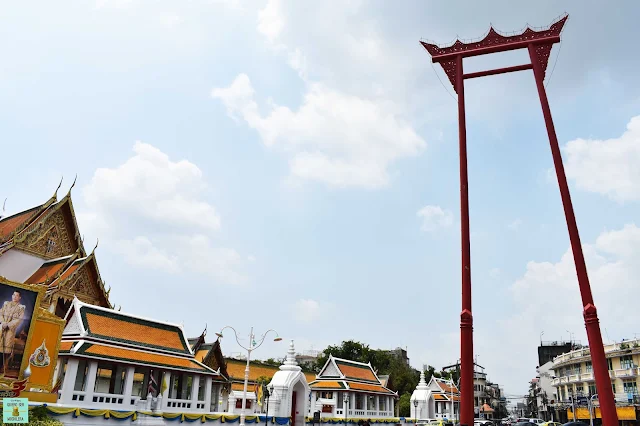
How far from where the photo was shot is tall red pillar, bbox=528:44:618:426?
664 inches

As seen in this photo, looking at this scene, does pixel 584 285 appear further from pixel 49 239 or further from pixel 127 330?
pixel 49 239

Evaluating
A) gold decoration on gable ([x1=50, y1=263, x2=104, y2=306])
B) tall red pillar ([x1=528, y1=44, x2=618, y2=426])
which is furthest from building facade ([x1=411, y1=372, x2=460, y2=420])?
gold decoration on gable ([x1=50, y1=263, x2=104, y2=306])

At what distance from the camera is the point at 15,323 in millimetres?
15820

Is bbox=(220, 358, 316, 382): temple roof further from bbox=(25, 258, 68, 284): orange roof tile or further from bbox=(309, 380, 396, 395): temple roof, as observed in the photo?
bbox=(25, 258, 68, 284): orange roof tile

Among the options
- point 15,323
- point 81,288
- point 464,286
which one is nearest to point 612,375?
point 464,286

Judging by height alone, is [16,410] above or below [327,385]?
below

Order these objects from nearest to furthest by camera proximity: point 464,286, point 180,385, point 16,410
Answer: point 16,410, point 464,286, point 180,385

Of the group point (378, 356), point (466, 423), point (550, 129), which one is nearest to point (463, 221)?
point (550, 129)

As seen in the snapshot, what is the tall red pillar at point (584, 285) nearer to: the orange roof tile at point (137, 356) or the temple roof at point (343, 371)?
the orange roof tile at point (137, 356)

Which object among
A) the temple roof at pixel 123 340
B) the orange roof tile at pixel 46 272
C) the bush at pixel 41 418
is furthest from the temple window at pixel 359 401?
the bush at pixel 41 418

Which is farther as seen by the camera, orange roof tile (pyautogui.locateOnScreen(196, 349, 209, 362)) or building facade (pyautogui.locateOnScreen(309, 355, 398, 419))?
building facade (pyautogui.locateOnScreen(309, 355, 398, 419))

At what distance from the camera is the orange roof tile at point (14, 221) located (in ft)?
92.8

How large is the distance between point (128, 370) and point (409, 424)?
25.8m

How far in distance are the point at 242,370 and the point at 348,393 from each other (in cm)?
848
